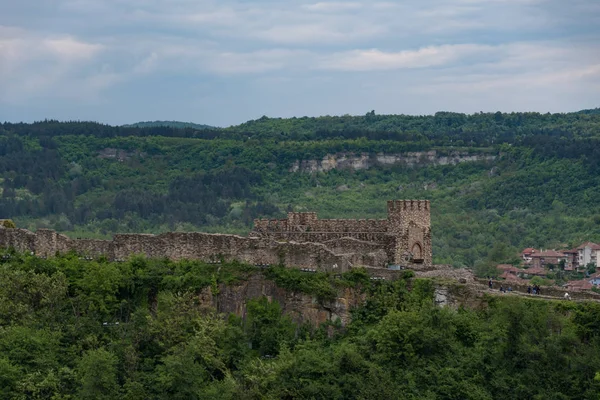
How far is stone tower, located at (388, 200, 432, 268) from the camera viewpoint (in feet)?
162

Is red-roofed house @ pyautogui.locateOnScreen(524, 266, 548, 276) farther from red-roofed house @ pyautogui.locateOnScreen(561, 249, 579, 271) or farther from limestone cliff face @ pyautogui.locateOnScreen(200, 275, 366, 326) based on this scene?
limestone cliff face @ pyautogui.locateOnScreen(200, 275, 366, 326)

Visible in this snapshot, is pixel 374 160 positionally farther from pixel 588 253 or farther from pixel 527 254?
pixel 588 253

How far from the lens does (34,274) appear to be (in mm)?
49188

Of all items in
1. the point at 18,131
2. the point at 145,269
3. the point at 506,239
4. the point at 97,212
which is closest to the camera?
the point at 145,269

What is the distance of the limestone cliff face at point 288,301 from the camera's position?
45500 mm

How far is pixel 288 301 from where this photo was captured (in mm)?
46281

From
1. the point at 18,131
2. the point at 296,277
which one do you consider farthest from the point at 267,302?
the point at 18,131

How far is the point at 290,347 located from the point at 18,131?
5310 inches

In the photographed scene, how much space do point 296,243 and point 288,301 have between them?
2.38m

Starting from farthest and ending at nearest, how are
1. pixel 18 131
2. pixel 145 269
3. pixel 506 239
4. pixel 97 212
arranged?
pixel 18 131 → pixel 97 212 → pixel 506 239 → pixel 145 269

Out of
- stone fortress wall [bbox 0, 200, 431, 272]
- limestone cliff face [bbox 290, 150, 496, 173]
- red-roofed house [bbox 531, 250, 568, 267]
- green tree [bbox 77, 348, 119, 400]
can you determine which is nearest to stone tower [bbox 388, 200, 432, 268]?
stone fortress wall [bbox 0, 200, 431, 272]

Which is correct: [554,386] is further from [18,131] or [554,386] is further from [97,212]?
[18,131]

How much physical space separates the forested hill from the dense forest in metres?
55.1

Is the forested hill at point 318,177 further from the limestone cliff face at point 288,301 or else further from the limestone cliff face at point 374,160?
the limestone cliff face at point 288,301
